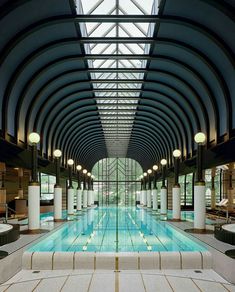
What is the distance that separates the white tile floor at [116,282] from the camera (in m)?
7.30

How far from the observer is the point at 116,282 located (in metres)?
7.91

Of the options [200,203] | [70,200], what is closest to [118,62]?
[200,203]

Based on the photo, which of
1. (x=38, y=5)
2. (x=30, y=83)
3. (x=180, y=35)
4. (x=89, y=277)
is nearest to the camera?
(x=89, y=277)

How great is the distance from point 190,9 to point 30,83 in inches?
313

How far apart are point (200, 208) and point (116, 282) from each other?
273 inches

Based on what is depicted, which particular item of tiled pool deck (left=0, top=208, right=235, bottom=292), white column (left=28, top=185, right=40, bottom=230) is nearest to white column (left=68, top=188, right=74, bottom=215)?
white column (left=28, top=185, right=40, bottom=230)

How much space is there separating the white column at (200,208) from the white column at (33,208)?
6.16 metres

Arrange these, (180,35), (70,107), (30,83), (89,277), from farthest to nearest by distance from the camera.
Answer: (70,107), (30,83), (180,35), (89,277)

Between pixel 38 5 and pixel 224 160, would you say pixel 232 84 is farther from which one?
pixel 38 5

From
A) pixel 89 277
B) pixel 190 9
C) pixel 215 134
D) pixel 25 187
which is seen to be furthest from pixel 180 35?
pixel 25 187

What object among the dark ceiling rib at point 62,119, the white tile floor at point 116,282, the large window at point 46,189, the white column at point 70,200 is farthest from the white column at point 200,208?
the large window at point 46,189

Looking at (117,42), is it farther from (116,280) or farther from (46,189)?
(46,189)

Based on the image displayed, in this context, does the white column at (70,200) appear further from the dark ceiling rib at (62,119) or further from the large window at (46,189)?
the large window at (46,189)

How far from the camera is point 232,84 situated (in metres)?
14.4
